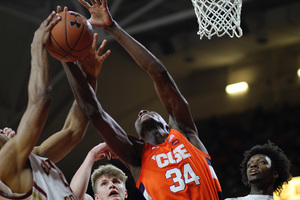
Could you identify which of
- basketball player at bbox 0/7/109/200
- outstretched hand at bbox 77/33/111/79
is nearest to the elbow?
basketball player at bbox 0/7/109/200

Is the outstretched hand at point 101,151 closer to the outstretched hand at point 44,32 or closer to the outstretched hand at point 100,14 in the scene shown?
the outstretched hand at point 100,14

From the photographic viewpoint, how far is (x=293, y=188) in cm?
567

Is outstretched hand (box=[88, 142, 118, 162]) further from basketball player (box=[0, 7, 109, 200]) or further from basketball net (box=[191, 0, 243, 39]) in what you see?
basketball net (box=[191, 0, 243, 39])

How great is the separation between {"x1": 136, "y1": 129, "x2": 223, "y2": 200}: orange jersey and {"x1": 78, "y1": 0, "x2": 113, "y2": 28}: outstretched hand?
0.91m

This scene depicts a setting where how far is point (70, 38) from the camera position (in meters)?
2.54

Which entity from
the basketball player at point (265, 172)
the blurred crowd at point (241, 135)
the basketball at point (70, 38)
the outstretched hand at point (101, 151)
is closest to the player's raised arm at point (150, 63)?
the outstretched hand at point (101, 151)

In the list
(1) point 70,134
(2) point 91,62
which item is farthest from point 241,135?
(1) point 70,134

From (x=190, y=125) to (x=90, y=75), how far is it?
0.85m

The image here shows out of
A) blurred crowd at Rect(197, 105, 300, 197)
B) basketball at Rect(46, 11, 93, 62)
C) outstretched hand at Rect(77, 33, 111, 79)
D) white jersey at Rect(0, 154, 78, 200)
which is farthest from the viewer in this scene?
blurred crowd at Rect(197, 105, 300, 197)

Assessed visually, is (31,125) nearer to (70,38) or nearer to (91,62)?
(70,38)

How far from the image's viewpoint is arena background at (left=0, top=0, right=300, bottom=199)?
6.98 metres

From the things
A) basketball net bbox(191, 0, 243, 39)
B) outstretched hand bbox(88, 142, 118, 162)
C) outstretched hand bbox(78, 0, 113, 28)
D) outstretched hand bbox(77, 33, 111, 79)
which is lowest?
outstretched hand bbox(88, 142, 118, 162)

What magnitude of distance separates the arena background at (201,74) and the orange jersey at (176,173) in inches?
141

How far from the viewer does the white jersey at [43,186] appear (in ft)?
6.87
